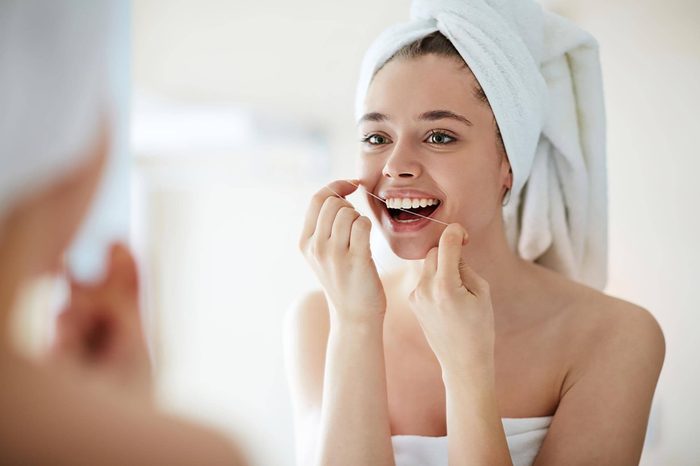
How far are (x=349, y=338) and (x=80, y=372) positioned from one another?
0.37m

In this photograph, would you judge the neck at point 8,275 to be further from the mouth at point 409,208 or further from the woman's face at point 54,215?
the mouth at point 409,208

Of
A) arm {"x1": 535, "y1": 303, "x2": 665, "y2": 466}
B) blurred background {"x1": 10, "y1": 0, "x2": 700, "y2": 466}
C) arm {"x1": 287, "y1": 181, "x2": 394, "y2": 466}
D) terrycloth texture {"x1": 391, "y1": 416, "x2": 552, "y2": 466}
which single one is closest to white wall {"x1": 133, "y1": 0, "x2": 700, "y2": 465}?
blurred background {"x1": 10, "y1": 0, "x2": 700, "y2": 466}

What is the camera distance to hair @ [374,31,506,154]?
98 centimetres

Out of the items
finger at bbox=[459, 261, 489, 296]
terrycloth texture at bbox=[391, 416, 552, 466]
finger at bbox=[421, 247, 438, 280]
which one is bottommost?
terrycloth texture at bbox=[391, 416, 552, 466]

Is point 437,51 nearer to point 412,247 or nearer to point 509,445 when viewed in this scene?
point 412,247

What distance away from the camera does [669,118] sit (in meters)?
1.17

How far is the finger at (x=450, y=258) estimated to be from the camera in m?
0.82

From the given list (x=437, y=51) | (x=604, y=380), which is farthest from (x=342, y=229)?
(x=604, y=380)

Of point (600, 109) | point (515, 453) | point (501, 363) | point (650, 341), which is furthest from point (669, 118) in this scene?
point (515, 453)

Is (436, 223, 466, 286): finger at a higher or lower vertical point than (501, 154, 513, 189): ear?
lower

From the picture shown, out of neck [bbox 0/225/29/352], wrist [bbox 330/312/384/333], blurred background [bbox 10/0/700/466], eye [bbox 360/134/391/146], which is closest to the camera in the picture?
neck [bbox 0/225/29/352]

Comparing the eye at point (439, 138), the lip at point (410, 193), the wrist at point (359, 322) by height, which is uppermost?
the eye at point (439, 138)

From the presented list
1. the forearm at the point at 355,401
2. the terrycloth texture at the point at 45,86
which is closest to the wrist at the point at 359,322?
the forearm at the point at 355,401

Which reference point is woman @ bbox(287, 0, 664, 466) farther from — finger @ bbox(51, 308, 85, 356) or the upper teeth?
finger @ bbox(51, 308, 85, 356)
